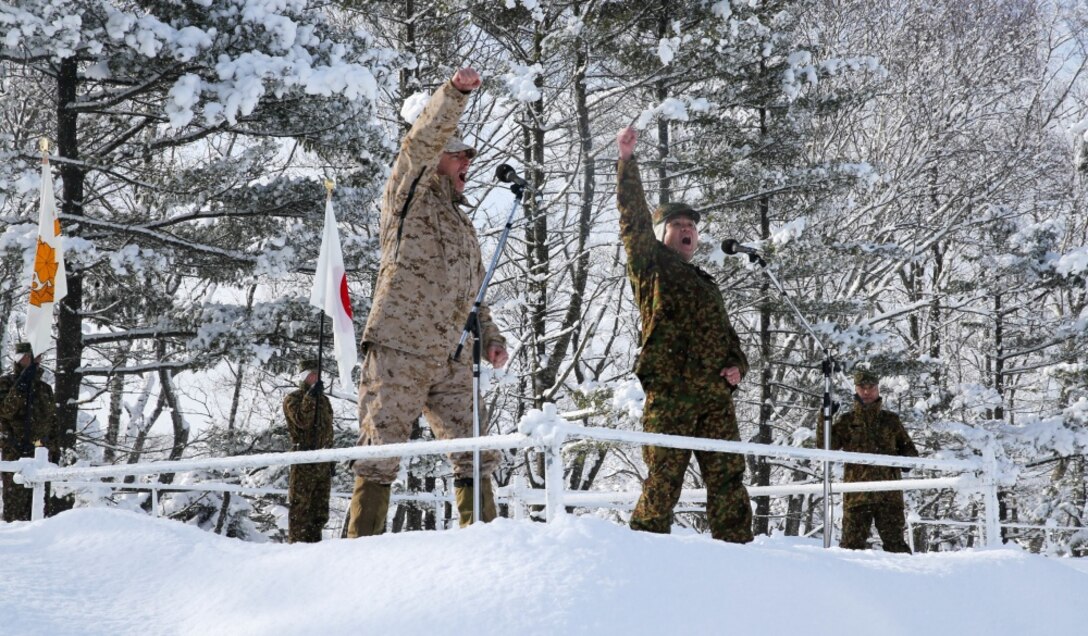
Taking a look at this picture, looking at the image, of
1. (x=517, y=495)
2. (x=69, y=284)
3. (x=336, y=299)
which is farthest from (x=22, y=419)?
(x=517, y=495)

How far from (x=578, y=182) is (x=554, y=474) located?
13.4m

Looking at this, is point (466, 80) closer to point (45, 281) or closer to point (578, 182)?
point (45, 281)

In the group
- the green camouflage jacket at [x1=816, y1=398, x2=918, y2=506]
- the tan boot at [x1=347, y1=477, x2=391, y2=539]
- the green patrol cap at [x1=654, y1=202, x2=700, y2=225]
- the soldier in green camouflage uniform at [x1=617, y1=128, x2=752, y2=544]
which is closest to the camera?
the tan boot at [x1=347, y1=477, x2=391, y2=539]

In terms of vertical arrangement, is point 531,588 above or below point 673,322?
below

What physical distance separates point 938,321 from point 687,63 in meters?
12.7

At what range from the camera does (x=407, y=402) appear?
4387 mm

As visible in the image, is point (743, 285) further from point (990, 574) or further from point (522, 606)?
point (522, 606)

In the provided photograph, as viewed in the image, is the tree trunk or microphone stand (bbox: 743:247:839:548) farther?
the tree trunk

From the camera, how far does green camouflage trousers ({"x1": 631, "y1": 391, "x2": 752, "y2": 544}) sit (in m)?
4.44

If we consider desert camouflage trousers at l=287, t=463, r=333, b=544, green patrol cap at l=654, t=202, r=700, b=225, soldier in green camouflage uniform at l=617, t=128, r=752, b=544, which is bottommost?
desert camouflage trousers at l=287, t=463, r=333, b=544

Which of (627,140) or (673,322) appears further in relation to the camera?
(673,322)

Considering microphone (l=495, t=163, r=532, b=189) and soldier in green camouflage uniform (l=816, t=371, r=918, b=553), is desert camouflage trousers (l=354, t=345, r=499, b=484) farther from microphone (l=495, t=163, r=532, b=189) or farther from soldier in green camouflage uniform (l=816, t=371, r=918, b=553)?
soldier in green camouflage uniform (l=816, t=371, r=918, b=553)

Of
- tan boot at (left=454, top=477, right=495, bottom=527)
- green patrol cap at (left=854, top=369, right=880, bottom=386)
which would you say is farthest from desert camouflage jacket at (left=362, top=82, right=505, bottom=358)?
green patrol cap at (left=854, top=369, right=880, bottom=386)

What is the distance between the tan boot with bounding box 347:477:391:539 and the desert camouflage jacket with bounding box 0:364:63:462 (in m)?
6.77
